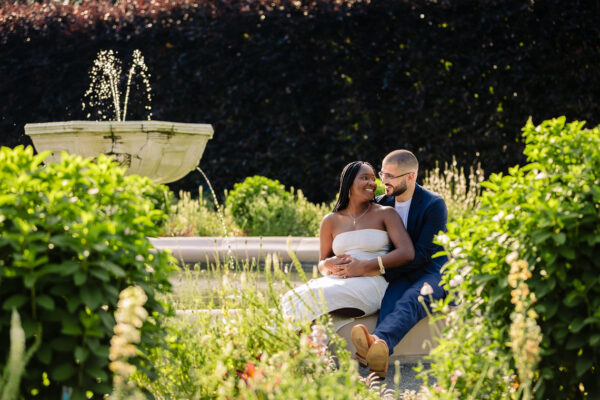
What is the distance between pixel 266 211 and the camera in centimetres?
771

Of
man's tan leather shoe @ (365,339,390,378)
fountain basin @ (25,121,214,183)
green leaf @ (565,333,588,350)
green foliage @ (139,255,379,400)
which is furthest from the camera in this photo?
fountain basin @ (25,121,214,183)

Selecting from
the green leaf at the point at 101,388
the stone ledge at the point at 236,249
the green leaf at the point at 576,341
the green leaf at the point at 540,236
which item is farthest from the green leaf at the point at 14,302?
the stone ledge at the point at 236,249

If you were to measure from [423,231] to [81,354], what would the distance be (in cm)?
274

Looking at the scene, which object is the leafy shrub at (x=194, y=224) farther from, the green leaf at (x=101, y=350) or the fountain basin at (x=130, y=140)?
the green leaf at (x=101, y=350)

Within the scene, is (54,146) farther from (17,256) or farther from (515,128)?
(515,128)

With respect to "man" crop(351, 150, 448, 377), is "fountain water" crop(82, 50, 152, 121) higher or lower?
higher

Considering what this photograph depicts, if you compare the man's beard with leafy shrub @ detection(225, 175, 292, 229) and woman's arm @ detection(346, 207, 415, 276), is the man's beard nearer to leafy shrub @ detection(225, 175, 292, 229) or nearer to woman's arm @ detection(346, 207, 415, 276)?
woman's arm @ detection(346, 207, 415, 276)

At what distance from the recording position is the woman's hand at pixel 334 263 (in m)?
4.18

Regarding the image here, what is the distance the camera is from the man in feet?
11.7

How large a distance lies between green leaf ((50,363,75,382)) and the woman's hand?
233 cm

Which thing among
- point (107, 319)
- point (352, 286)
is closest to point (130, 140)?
point (352, 286)

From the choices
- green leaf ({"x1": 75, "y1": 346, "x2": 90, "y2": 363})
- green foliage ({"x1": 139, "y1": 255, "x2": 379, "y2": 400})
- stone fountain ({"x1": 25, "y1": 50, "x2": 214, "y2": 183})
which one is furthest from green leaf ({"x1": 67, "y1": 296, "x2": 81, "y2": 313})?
stone fountain ({"x1": 25, "y1": 50, "x2": 214, "y2": 183})

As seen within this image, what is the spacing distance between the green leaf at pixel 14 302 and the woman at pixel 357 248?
1.99 metres

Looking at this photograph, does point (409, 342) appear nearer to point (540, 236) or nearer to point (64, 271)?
point (540, 236)
